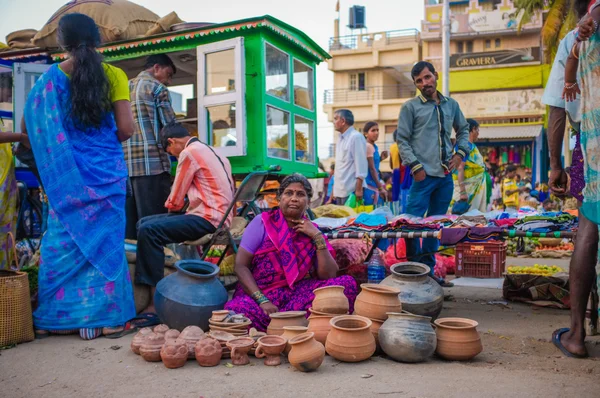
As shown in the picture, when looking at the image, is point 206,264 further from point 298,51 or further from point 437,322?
point 298,51

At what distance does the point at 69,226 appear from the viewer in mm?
3594

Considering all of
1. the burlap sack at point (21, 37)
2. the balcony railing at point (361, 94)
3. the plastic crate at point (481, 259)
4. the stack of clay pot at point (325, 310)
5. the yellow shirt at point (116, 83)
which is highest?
the balcony railing at point (361, 94)

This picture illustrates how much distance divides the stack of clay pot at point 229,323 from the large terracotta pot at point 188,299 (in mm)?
207

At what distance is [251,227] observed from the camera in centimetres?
379

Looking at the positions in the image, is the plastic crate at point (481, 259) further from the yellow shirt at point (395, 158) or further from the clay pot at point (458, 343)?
the clay pot at point (458, 343)

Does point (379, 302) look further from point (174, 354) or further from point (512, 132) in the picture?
point (512, 132)

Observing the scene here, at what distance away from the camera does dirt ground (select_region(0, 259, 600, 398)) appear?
246cm

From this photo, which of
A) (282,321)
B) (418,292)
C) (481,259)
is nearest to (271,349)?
(282,321)

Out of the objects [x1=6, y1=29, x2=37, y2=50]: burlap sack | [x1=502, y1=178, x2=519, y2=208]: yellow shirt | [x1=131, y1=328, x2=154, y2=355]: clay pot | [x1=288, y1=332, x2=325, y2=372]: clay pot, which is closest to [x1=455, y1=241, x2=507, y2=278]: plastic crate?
[x1=288, y1=332, x2=325, y2=372]: clay pot

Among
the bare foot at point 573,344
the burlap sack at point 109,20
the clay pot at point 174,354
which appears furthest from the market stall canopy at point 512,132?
the clay pot at point 174,354

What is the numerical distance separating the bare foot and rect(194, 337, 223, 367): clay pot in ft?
6.19

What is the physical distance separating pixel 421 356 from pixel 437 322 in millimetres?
255

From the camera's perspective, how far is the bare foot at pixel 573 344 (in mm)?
2938

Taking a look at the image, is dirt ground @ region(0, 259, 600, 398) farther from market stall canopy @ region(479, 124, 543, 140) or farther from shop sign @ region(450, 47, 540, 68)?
shop sign @ region(450, 47, 540, 68)
